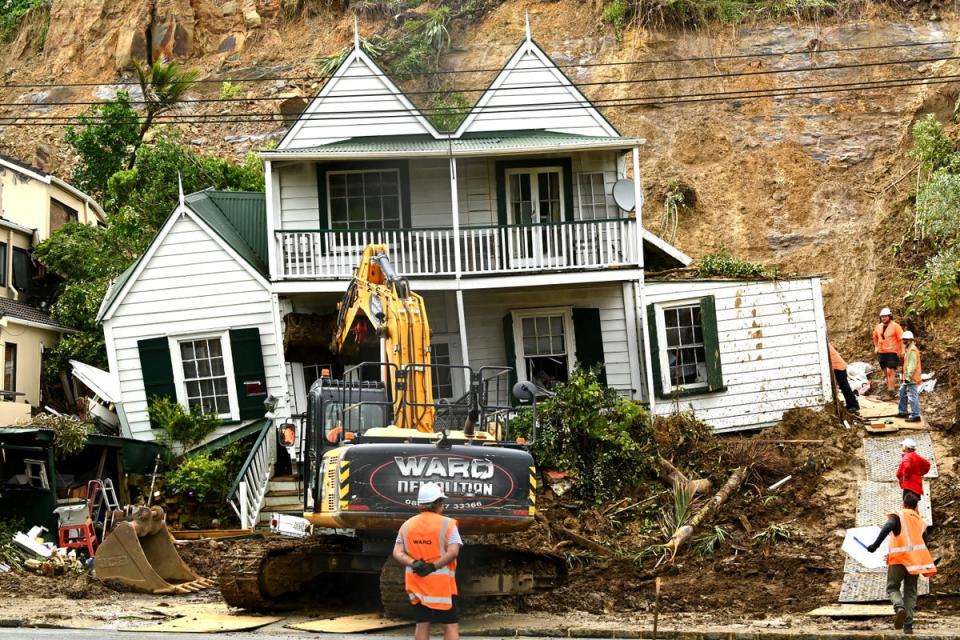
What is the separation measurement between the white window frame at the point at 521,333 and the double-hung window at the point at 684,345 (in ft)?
5.97

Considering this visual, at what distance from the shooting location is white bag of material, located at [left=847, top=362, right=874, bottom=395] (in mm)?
26672

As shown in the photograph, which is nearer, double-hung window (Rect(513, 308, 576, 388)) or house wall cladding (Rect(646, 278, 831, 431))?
house wall cladding (Rect(646, 278, 831, 431))

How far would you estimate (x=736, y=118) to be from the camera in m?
36.8

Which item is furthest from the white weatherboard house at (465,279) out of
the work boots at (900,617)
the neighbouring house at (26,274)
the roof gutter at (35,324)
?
the work boots at (900,617)

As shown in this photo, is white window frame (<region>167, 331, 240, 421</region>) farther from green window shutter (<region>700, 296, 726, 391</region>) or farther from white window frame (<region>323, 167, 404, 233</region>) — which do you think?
green window shutter (<region>700, 296, 726, 391</region>)

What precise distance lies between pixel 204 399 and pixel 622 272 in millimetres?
7972

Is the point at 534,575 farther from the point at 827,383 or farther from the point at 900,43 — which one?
the point at 900,43

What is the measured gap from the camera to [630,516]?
65.8 ft

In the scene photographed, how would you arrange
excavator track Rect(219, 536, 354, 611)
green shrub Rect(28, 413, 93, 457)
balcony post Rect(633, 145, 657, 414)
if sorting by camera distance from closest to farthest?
excavator track Rect(219, 536, 354, 611) < green shrub Rect(28, 413, 93, 457) < balcony post Rect(633, 145, 657, 414)

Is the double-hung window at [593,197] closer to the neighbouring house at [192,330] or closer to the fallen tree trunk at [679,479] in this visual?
the fallen tree trunk at [679,479]

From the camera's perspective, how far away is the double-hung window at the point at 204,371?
24953mm

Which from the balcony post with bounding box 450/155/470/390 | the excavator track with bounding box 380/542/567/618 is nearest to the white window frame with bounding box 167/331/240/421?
the balcony post with bounding box 450/155/470/390

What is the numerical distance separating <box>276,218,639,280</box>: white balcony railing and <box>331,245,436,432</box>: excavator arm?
19.0 feet

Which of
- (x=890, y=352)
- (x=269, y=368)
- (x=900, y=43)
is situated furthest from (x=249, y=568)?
(x=900, y=43)
